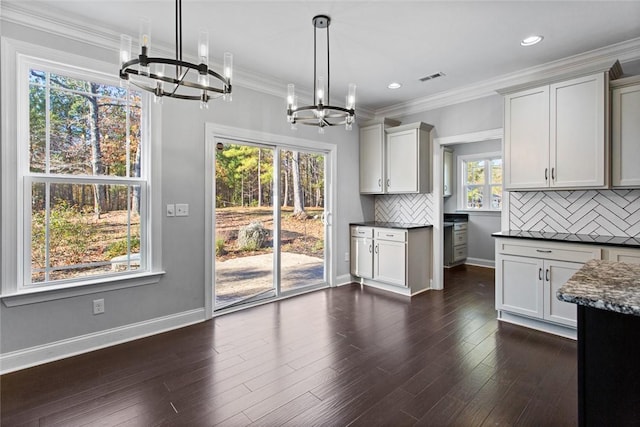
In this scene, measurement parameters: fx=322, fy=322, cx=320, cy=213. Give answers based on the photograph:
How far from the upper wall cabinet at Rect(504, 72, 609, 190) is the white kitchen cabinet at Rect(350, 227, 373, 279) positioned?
78.5 inches

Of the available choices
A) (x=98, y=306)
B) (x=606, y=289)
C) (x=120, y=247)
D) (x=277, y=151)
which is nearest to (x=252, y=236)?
(x=277, y=151)

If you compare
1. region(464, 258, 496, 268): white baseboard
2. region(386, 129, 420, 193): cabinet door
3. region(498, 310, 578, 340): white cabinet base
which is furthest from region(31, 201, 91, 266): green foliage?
region(464, 258, 496, 268): white baseboard

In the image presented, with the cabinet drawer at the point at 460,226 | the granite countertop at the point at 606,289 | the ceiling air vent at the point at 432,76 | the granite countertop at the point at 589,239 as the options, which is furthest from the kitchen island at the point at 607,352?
the cabinet drawer at the point at 460,226

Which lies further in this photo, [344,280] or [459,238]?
[459,238]

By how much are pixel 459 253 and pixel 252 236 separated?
428 centimetres

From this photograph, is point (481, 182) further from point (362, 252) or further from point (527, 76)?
point (362, 252)

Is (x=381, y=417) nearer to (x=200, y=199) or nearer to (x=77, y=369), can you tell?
(x=77, y=369)

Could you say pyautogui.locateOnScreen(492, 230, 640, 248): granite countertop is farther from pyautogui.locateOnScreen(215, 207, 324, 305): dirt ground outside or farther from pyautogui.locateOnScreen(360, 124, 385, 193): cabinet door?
pyautogui.locateOnScreen(215, 207, 324, 305): dirt ground outside

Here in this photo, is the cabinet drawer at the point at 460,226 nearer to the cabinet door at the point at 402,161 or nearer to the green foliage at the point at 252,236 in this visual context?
the cabinet door at the point at 402,161

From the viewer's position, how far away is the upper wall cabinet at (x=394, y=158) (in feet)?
15.0

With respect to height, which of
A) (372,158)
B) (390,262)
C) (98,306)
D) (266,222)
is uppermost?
(372,158)

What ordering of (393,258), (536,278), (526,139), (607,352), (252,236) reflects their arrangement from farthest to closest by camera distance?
1. (393,258)
2. (252,236)
3. (526,139)
4. (536,278)
5. (607,352)

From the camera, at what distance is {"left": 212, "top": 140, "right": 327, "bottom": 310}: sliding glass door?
3.77 metres

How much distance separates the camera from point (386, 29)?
2.83m
